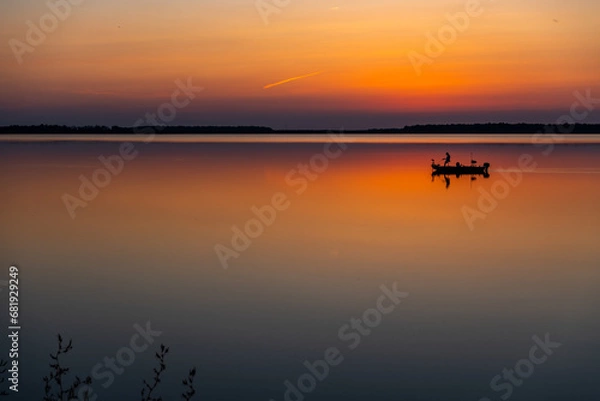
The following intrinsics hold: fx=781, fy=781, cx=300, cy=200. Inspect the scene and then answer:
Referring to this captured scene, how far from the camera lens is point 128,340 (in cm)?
816

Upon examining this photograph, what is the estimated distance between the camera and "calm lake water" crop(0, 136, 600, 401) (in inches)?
289

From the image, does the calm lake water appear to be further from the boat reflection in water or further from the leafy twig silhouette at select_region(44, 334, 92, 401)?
the boat reflection in water

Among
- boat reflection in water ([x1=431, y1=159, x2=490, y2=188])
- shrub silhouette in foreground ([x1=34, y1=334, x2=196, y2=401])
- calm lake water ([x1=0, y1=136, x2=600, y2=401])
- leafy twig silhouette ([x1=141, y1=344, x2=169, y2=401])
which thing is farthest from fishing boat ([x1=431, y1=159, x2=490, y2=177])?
leafy twig silhouette ([x1=141, y1=344, x2=169, y2=401])

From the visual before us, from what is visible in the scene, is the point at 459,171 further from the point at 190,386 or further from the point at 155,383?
the point at 190,386

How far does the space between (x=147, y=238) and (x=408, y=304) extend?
612cm

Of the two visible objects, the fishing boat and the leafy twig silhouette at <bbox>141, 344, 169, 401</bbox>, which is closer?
the leafy twig silhouette at <bbox>141, 344, 169, 401</bbox>

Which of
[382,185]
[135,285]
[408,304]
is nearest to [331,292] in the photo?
[408,304]

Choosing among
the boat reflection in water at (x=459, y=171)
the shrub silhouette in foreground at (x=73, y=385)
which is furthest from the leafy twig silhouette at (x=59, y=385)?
the boat reflection in water at (x=459, y=171)

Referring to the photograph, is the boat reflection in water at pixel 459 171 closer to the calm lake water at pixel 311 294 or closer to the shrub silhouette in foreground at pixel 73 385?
the calm lake water at pixel 311 294

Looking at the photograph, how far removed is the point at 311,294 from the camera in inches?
402

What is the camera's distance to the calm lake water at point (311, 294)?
733 centimetres

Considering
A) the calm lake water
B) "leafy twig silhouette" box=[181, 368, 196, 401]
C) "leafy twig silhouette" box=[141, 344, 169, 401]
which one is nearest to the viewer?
"leafy twig silhouette" box=[181, 368, 196, 401]

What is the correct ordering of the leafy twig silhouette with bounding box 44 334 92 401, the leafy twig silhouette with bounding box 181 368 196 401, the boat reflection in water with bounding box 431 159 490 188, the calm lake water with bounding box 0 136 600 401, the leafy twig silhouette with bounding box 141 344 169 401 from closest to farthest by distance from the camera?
1. the leafy twig silhouette with bounding box 181 368 196 401
2. the leafy twig silhouette with bounding box 44 334 92 401
3. the leafy twig silhouette with bounding box 141 344 169 401
4. the calm lake water with bounding box 0 136 600 401
5. the boat reflection in water with bounding box 431 159 490 188

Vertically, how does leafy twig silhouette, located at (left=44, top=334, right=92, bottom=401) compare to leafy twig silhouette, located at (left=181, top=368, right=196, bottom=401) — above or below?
above
